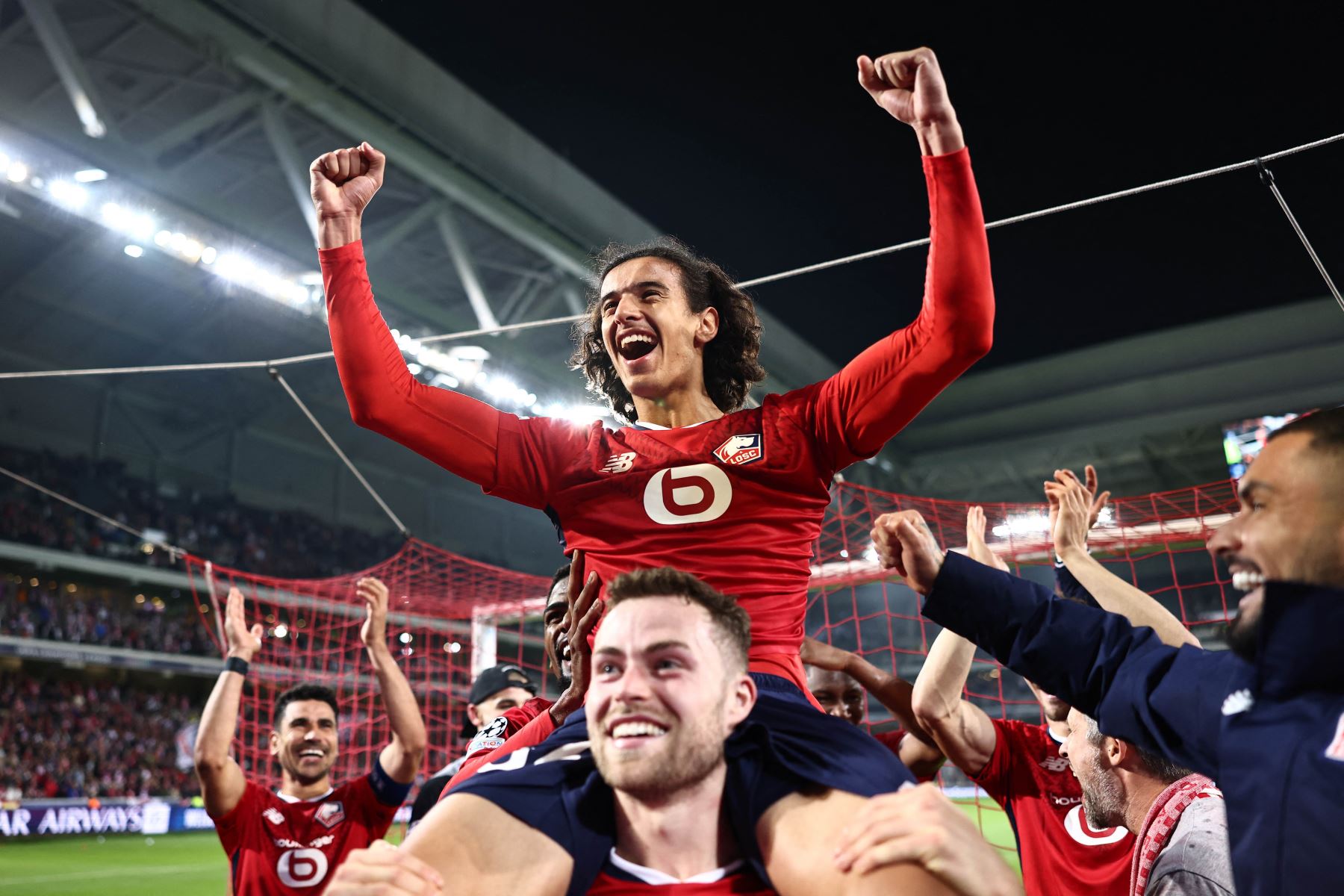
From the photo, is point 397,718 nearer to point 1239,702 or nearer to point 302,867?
point 302,867

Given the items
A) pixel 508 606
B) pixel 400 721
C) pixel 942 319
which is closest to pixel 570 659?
pixel 942 319

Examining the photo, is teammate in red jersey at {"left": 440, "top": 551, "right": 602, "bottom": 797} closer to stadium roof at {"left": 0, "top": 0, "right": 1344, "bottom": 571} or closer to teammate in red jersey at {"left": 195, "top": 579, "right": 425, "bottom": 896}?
teammate in red jersey at {"left": 195, "top": 579, "right": 425, "bottom": 896}

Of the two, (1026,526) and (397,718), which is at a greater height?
(1026,526)

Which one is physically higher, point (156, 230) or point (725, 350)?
point (156, 230)

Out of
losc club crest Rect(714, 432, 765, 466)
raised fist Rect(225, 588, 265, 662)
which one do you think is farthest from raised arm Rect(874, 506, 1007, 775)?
raised fist Rect(225, 588, 265, 662)

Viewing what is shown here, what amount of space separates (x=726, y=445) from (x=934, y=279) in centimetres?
65

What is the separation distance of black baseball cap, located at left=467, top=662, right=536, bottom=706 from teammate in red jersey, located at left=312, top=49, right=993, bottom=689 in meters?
3.32

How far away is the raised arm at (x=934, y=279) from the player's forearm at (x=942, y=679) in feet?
3.80

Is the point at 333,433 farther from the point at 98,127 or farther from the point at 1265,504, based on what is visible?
the point at 1265,504

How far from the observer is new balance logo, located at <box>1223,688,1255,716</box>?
65.5 inches

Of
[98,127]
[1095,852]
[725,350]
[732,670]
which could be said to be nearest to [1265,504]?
[732,670]

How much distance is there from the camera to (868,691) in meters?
4.80

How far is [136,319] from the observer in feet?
81.5

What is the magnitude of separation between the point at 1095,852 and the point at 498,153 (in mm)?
14789
